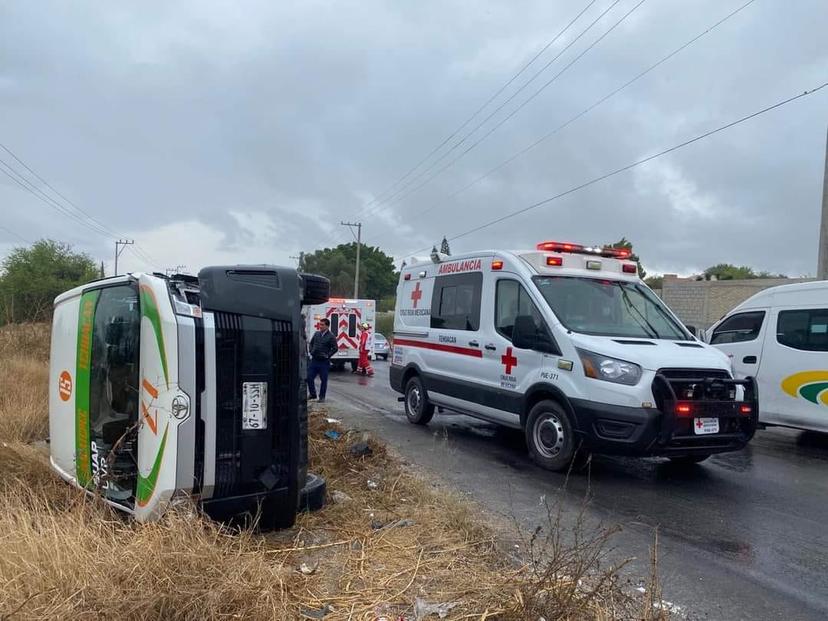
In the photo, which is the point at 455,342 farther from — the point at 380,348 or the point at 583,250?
the point at 380,348

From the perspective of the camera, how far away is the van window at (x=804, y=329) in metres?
8.60

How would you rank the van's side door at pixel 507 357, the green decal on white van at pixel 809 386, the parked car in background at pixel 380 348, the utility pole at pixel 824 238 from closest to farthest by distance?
the van's side door at pixel 507 357, the green decal on white van at pixel 809 386, the utility pole at pixel 824 238, the parked car in background at pixel 380 348

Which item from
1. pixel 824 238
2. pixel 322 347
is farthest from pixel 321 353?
pixel 824 238

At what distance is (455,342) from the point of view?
861 centimetres

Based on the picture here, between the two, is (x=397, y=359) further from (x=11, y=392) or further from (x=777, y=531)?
(x=777, y=531)

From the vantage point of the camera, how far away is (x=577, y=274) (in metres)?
7.47

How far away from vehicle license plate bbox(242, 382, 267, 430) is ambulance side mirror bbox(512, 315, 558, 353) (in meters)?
3.68

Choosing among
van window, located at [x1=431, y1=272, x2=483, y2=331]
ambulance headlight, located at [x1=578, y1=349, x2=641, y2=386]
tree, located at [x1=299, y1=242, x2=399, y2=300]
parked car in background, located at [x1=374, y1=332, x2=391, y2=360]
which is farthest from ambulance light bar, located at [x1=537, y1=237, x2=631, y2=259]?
tree, located at [x1=299, y1=242, x2=399, y2=300]

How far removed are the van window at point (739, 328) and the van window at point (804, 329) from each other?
384mm

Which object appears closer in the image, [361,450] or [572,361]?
[361,450]

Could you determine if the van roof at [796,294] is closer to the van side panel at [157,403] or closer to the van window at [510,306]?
the van window at [510,306]

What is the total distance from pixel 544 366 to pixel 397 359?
12.2 ft

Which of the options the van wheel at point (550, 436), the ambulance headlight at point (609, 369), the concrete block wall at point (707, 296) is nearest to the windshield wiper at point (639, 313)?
the ambulance headlight at point (609, 369)

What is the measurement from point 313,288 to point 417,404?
18.4ft
